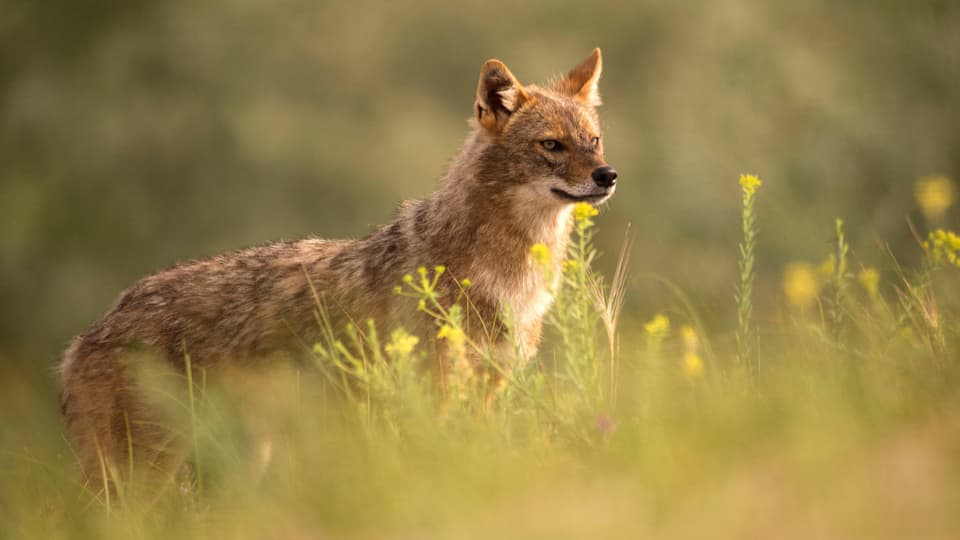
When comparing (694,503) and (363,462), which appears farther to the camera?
(363,462)

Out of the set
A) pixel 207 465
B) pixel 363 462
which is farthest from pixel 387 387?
pixel 207 465

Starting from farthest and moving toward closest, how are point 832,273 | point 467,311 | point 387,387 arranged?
point 467,311 < point 832,273 < point 387,387

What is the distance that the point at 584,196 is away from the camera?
668 cm

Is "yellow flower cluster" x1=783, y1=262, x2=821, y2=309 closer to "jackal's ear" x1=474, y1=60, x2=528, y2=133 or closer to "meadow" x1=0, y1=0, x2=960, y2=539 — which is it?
"meadow" x1=0, y1=0, x2=960, y2=539

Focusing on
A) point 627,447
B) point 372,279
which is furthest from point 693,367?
point 372,279

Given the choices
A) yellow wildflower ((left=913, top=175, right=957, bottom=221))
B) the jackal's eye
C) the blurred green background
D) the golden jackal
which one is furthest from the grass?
the blurred green background

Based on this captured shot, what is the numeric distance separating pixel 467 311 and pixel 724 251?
1299 centimetres

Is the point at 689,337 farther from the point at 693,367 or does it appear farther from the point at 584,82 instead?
the point at 584,82

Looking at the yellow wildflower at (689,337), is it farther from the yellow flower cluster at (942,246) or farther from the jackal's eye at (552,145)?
the jackal's eye at (552,145)

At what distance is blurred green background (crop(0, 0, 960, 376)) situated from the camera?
→ 64.5 feet

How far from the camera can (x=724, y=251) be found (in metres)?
18.5

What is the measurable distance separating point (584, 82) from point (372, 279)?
Answer: 230 cm

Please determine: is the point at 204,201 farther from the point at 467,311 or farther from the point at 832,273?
the point at 832,273

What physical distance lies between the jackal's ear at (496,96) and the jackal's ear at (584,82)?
576 mm
